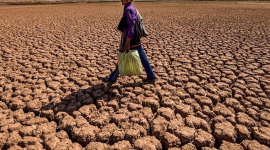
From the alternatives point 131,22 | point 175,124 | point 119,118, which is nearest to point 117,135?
point 119,118

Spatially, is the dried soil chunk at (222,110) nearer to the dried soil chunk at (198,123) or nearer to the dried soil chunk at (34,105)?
the dried soil chunk at (198,123)

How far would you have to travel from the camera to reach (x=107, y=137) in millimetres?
1885

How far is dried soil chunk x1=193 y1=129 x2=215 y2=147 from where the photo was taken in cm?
180

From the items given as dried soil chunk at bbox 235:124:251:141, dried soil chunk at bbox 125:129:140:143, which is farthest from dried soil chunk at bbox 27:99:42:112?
dried soil chunk at bbox 235:124:251:141

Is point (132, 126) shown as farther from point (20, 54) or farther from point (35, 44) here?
point (35, 44)

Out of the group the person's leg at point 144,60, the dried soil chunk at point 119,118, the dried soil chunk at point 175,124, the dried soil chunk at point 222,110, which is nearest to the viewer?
the dried soil chunk at point 175,124

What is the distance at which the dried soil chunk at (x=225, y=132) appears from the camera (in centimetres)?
187

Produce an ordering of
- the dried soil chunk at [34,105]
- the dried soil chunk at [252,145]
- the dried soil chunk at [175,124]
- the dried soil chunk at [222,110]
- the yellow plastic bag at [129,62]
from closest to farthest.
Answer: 1. the dried soil chunk at [252,145]
2. the dried soil chunk at [175,124]
3. the dried soil chunk at [222,110]
4. the dried soil chunk at [34,105]
5. the yellow plastic bag at [129,62]

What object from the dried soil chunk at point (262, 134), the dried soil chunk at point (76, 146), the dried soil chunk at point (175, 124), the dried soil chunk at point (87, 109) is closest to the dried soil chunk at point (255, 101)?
the dried soil chunk at point (262, 134)

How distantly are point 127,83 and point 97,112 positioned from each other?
836mm

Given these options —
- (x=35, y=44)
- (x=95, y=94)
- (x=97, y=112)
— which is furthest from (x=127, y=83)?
(x=35, y=44)

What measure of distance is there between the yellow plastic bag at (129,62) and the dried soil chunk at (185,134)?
3.15ft

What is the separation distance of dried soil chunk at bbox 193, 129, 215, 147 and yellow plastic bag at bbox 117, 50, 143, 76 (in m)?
1.09

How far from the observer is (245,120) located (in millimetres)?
2070
